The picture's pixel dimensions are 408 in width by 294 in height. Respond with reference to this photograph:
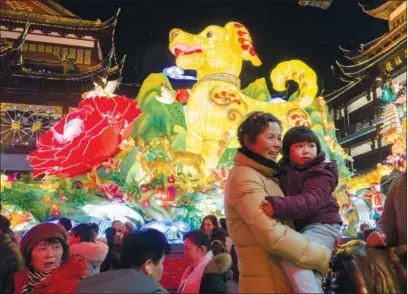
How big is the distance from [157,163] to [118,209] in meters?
1.60

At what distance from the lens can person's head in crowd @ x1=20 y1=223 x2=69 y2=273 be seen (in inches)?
90.1

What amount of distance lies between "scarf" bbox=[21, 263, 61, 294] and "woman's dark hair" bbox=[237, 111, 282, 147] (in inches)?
49.2

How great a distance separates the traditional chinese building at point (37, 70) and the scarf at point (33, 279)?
16.6 m

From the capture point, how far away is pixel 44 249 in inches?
90.5

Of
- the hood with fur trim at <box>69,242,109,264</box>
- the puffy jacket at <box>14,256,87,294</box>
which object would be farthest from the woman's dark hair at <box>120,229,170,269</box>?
the hood with fur trim at <box>69,242,109,264</box>

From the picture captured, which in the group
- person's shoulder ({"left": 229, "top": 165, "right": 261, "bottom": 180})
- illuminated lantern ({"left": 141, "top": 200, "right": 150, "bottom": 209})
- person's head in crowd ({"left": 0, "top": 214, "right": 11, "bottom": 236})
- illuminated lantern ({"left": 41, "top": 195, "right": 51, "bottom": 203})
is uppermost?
illuminated lantern ({"left": 41, "top": 195, "right": 51, "bottom": 203})

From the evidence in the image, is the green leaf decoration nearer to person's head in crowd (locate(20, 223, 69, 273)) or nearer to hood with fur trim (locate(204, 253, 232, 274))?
hood with fur trim (locate(204, 253, 232, 274))

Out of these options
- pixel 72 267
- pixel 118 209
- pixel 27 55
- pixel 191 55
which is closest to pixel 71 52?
pixel 27 55

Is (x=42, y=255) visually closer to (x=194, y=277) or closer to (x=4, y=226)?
(x=194, y=277)

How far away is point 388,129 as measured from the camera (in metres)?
13.6

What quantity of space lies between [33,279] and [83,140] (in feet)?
28.9

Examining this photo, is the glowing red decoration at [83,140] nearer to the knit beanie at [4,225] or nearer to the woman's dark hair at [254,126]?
the knit beanie at [4,225]

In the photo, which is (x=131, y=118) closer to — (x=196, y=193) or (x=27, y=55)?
(x=196, y=193)

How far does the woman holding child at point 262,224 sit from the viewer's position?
177 centimetres
